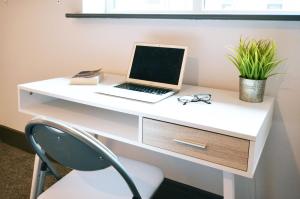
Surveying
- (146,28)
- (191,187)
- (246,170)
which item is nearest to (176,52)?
(146,28)

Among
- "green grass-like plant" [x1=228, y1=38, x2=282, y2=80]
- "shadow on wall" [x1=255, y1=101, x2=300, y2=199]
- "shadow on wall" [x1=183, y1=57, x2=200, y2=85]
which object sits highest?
"green grass-like plant" [x1=228, y1=38, x2=282, y2=80]

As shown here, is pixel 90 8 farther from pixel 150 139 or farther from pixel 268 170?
pixel 268 170

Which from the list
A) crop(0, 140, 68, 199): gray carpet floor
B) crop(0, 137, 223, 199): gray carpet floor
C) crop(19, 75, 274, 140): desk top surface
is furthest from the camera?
crop(0, 140, 68, 199): gray carpet floor

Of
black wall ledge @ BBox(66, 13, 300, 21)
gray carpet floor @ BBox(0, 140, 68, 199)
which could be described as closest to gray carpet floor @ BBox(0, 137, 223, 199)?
gray carpet floor @ BBox(0, 140, 68, 199)

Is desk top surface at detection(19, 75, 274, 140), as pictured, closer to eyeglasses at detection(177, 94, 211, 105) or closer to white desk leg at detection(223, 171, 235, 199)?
eyeglasses at detection(177, 94, 211, 105)

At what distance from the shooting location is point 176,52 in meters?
Answer: 1.28

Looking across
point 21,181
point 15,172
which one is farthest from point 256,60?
point 15,172

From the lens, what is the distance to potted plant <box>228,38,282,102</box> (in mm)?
1081

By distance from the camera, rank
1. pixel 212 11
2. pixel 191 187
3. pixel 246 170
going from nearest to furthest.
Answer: pixel 246 170 → pixel 212 11 → pixel 191 187

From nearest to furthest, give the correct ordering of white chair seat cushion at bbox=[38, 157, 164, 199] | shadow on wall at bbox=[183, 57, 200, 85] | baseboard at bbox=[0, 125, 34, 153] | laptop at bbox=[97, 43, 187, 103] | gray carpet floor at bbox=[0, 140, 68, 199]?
white chair seat cushion at bbox=[38, 157, 164, 199] → laptop at bbox=[97, 43, 187, 103] → shadow on wall at bbox=[183, 57, 200, 85] → gray carpet floor at bbox=[0, 140, 68, 199] → baseboard at bbox=[0, 125, 34, 153]

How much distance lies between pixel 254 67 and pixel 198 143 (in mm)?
386

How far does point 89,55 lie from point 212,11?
2.45 ft

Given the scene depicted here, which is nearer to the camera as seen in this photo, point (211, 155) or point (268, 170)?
point (211, 155)

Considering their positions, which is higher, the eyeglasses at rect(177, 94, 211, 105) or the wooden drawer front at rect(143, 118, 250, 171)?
the eyeglasses at rect(177, 94, 211, 105)
